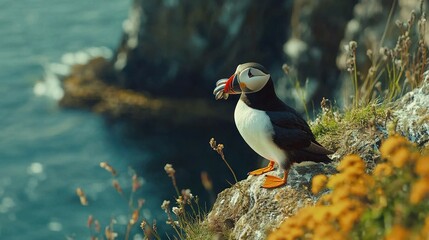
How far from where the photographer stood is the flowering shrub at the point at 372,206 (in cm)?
450

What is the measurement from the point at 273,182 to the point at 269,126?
0.53m

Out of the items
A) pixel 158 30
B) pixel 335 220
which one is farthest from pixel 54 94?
pixel 335 220

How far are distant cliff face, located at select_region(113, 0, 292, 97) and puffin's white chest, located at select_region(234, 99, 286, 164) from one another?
38.6m

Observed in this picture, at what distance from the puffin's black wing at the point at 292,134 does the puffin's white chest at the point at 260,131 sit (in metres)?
0.06

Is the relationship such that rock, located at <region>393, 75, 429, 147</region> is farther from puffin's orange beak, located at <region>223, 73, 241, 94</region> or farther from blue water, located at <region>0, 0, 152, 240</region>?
blue water, located at <region>0, 0, 152, 240</region>

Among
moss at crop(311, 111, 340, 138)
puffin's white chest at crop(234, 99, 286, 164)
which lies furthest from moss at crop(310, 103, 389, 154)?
puffin's white chest at crop(234, 99, 286, 164)

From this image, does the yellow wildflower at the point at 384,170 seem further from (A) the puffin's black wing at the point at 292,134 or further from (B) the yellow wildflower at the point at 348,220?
(A) the puffin's black wing at the point at 292,134

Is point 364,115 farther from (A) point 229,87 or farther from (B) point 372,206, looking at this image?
(B) point 372,206

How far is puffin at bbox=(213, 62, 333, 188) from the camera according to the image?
7.81 m

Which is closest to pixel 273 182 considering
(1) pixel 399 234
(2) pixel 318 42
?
(1) pixel 399 234

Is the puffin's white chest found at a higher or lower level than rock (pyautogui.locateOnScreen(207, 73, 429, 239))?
higher

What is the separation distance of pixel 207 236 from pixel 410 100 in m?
2.68

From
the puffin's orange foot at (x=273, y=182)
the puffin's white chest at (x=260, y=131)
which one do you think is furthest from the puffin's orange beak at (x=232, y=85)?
the puffin's orange foot at (x=273, y=182)

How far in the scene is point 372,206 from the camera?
5.13 m
